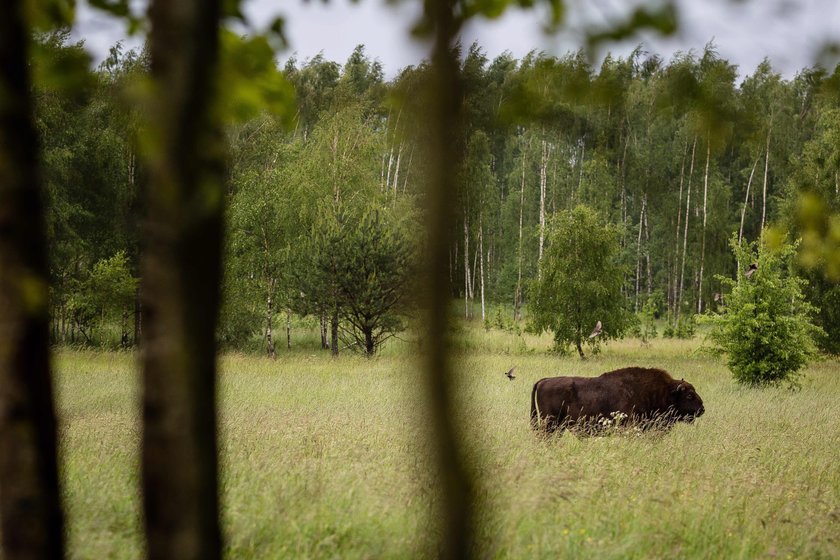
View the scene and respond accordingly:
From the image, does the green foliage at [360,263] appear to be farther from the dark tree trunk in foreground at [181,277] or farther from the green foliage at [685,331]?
the dark tree trunk in foreground at [181,277]

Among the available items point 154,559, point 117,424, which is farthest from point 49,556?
point 117,424

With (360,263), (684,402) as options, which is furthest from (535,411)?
(360,263)

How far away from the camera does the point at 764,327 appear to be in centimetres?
1767

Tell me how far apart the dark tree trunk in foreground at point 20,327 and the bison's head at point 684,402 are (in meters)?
9.16

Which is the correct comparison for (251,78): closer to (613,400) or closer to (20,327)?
(20,327)

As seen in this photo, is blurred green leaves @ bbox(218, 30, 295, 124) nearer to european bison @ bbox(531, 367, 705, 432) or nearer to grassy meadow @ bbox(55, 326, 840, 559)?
grassy meadow @ bbox(55, 326, 840, 559)

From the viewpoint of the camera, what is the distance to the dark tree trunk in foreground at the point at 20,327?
217cm

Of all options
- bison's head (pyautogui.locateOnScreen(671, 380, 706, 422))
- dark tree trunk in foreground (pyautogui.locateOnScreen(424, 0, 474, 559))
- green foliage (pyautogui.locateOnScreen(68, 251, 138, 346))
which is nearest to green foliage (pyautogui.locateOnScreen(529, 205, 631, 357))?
green foliage (pyautogui.locateOnScreen(68, 251, 138, 346))

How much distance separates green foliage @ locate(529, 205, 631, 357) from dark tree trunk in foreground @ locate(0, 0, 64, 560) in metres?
24.4

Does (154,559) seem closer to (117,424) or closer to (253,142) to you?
(117,424)

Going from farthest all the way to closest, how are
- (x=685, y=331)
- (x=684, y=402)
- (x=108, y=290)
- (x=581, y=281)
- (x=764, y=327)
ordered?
(x=685, y=331)
(x=581, y=281)
(x=108, y=290)
(x=764, y=327)
(x=684, y=402)

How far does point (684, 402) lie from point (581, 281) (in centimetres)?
1604

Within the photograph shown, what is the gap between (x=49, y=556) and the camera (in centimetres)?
222

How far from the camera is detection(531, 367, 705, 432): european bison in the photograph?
974cm
